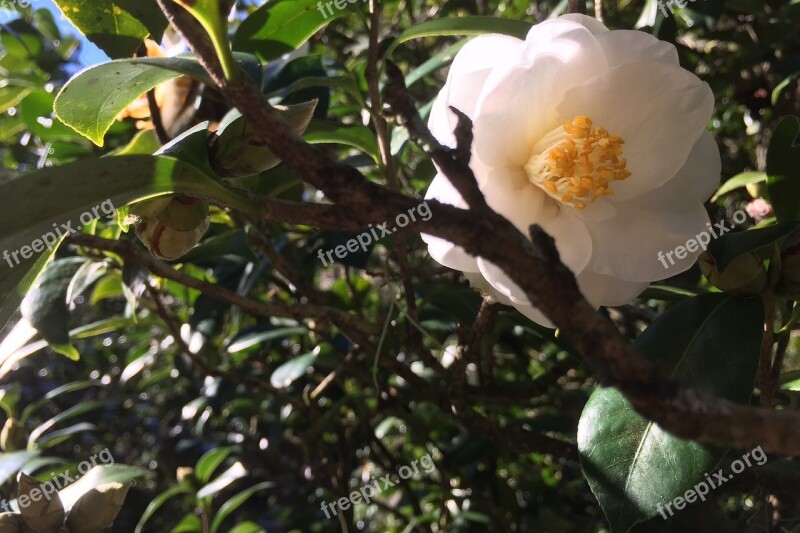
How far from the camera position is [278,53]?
3.30 ft

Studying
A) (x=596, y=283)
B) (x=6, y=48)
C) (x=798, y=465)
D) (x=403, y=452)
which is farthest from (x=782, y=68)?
(x=6, y=48)

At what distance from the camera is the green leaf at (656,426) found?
0.63 m

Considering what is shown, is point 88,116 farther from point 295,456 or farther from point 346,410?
point 295,456

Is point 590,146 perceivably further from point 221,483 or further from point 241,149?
A: point 221,483

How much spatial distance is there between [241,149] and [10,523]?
61 cm

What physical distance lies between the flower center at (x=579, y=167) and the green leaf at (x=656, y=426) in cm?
18

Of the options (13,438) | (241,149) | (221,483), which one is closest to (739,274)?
(241,149)

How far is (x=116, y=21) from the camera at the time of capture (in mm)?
831

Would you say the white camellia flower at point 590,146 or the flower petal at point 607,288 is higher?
the white camellia flower at point 590,146

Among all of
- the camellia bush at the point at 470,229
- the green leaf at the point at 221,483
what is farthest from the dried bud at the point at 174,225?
the green leaf at the point at 221,483

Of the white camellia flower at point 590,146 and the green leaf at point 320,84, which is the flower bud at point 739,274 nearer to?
the white camellia flower at point 590,146

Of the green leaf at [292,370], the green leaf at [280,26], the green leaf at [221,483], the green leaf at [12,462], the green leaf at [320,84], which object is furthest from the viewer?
the green leaf at [221,483]

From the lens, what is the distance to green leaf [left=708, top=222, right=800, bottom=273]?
677 mm

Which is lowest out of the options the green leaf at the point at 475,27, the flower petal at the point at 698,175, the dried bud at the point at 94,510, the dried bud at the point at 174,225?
the dried bud at the point at 94,510
